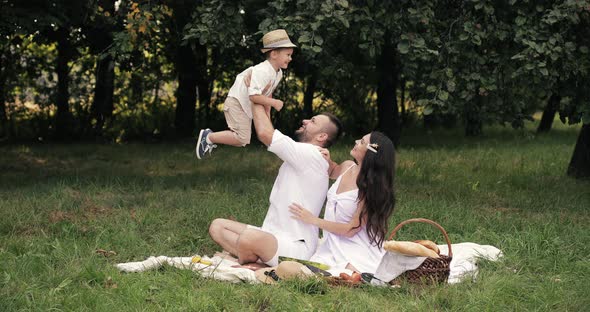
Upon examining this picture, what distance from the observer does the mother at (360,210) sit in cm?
557

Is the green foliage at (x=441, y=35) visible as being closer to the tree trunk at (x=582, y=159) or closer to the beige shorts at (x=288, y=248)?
the tree trunk at (x=582, y=159)

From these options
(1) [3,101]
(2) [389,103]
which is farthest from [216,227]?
(1) [3,101]

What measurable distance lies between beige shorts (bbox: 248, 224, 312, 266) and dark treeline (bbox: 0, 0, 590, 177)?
2726mm

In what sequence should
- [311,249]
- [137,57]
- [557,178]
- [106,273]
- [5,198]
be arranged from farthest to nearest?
[137,57] → [557,178] → [5,198] → [311,249] → [106,273]

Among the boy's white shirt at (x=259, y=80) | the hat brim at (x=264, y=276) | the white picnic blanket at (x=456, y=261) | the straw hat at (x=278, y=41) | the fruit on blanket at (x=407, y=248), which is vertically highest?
the straw hat at (x=278, y=41)

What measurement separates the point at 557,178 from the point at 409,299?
21.2 feet

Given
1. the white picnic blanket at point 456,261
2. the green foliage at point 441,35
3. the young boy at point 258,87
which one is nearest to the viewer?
the white picnic blanket at point 456,261

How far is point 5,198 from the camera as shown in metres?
8.82

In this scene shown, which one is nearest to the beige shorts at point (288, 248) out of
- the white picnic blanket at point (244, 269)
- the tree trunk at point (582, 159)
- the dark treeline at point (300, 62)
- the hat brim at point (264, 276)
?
the hat brim at point (264, 276)

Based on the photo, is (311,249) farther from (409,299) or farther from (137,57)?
(137,57)

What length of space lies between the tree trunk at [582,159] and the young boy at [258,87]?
596 centimetres

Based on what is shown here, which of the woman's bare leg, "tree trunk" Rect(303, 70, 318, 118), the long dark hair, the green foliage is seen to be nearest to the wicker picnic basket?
the long dark hair

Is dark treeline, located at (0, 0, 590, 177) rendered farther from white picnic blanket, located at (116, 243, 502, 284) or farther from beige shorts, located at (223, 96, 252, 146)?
white picnic blanket, located at (116, 243, 502, 284)

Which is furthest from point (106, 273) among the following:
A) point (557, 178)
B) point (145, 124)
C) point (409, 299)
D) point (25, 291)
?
point (145, 124)
